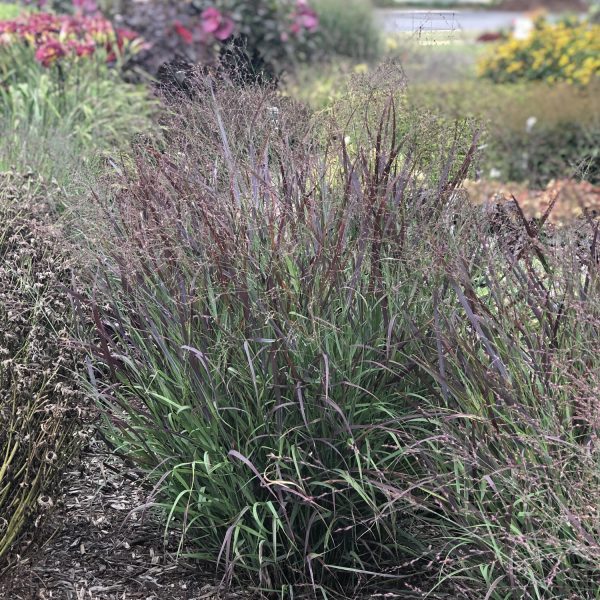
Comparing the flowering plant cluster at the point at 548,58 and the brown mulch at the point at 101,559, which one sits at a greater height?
the brown mulch at the point at 101,559

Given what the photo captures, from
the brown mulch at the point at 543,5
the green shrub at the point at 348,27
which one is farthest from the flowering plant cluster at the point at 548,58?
the brown mulch at the point at 543,5

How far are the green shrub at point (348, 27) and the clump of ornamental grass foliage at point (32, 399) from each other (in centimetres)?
1209

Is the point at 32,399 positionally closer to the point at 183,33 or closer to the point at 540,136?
the point at 183,33

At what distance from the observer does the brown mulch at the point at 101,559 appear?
317 cm

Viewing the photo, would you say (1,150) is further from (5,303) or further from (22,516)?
(22,516)

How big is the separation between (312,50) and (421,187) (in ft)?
31.7

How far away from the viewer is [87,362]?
130 inches

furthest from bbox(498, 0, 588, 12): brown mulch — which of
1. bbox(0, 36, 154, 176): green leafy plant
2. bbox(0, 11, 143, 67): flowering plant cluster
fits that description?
bbox(0, 36, 154, 176): green leafy plant

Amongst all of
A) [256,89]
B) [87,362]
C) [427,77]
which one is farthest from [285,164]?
[427,77]

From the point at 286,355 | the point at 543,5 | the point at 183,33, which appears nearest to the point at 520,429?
the point at 286,355

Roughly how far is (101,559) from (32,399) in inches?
23.5

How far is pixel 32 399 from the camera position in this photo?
10.5 ft

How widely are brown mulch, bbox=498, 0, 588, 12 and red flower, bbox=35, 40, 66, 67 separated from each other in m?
31.7

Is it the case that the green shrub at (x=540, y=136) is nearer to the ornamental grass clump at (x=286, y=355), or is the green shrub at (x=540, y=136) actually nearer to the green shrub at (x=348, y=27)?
the green shrub at (x=348, y=27)
